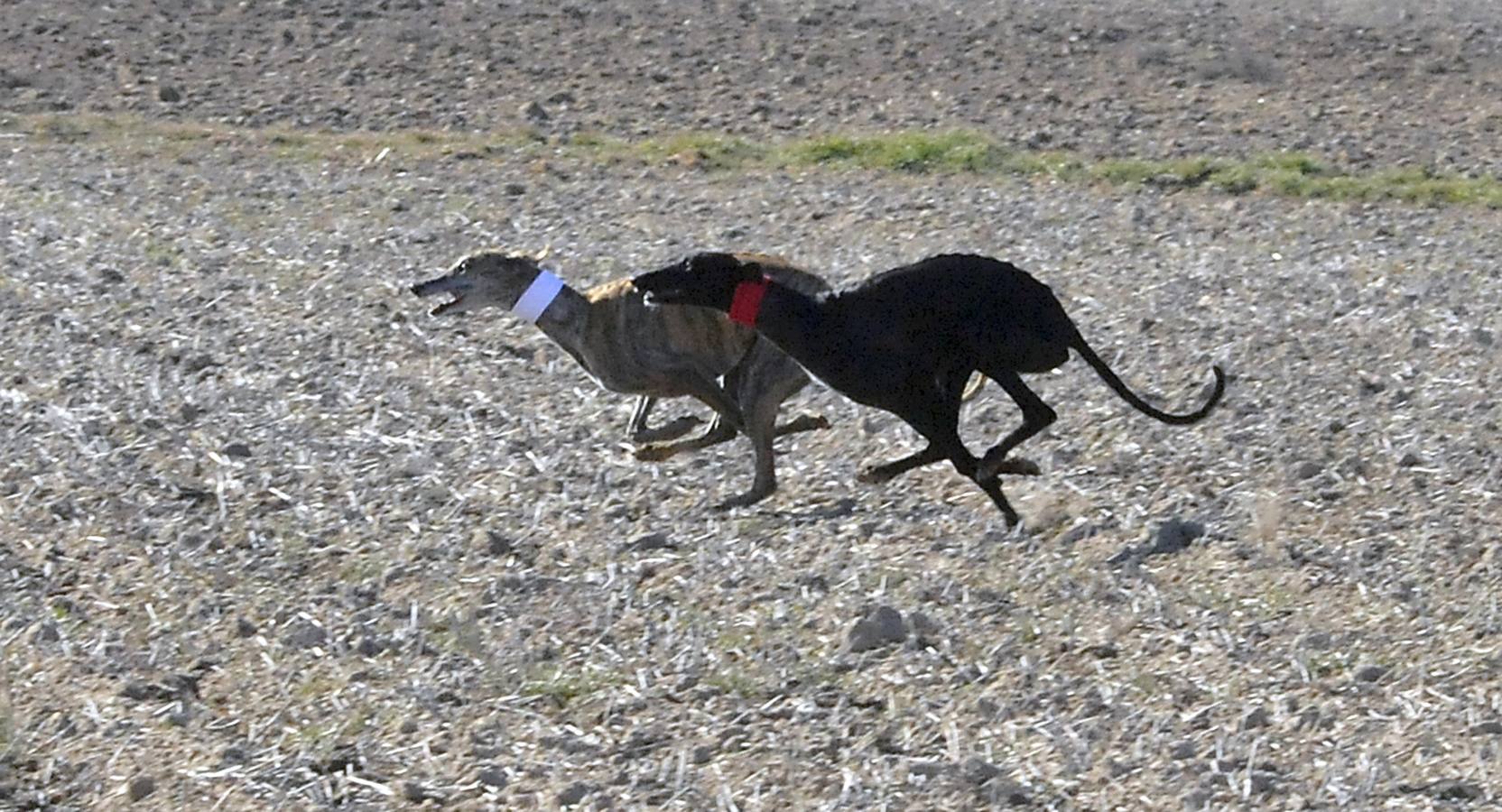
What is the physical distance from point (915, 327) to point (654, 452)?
152 cm

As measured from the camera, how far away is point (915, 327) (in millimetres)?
9102

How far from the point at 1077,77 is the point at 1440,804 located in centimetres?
1778

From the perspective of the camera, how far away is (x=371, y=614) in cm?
820

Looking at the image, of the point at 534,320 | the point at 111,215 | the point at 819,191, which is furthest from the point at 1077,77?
the point at 534,320

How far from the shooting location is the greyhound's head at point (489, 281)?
34.8 ft

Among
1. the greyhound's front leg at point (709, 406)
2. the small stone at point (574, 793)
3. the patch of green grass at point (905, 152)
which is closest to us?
the small stone at point (574, 793)

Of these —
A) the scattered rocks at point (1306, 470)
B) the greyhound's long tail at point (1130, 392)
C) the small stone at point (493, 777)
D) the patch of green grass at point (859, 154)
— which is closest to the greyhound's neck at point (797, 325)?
the greyhound's long tail at point (1130, 392)

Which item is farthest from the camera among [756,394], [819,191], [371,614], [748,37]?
[748,37]

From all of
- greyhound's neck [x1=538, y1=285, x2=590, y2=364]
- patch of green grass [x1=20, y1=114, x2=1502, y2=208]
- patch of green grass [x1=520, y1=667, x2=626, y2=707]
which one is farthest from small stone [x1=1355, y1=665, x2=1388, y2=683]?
patch of green grass [x1=20, y1=114, x2=1502, y2=208]

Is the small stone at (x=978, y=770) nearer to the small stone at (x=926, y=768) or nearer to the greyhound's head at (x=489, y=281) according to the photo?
the small stone at (x=926, y=768)

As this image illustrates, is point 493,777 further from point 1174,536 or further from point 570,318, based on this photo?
point 570,318

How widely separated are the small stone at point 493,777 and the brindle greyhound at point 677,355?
310 centimetres

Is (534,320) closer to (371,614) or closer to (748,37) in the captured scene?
(371,614)

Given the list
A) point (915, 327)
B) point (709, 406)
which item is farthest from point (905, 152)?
point (915, 327)
